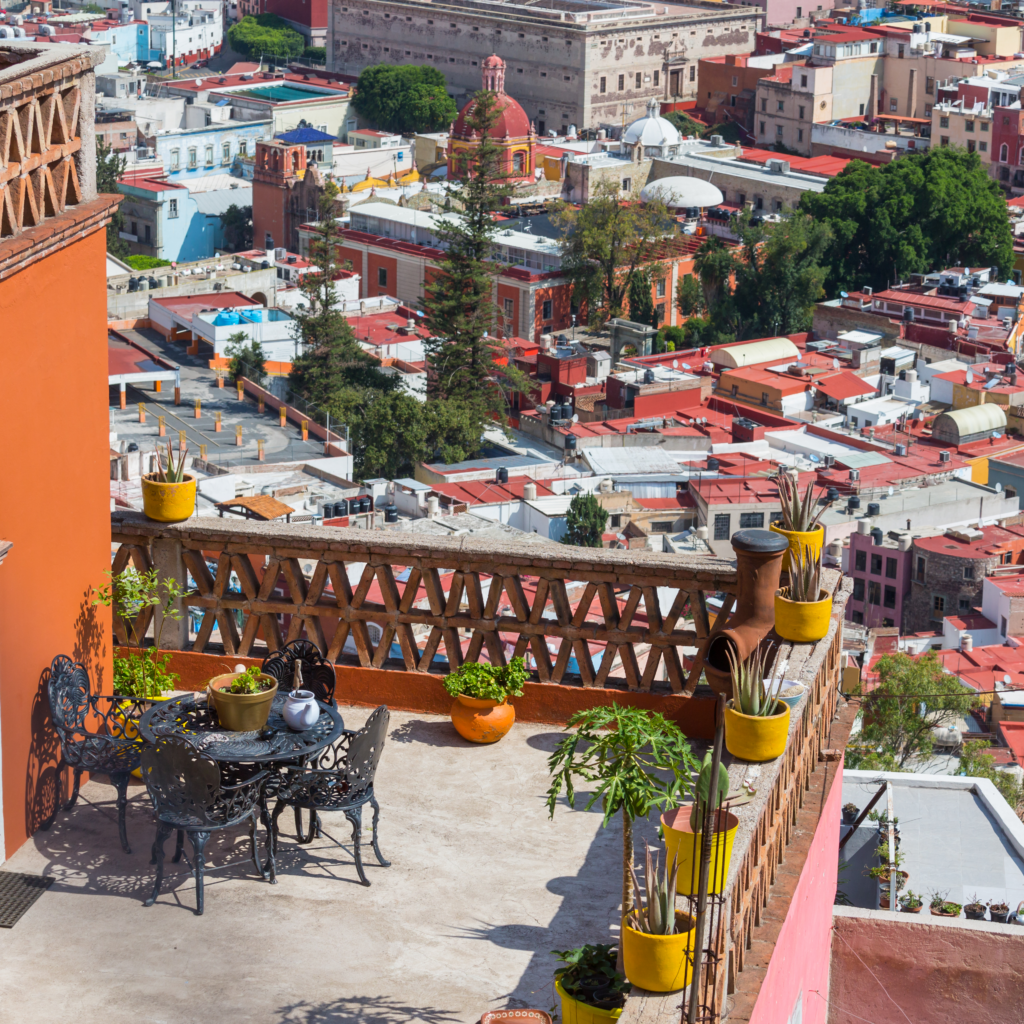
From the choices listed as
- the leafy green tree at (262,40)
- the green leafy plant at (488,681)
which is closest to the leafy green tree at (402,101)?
the leafy green tree at (262,40)

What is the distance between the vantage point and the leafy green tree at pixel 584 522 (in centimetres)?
3909

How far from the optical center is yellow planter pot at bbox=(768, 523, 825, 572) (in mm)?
6574

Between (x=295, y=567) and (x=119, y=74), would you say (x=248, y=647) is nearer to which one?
(x=295, y=567)

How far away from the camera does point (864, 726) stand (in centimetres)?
2959

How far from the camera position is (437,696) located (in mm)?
7141

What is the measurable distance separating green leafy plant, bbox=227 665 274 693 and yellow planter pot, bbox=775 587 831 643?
1.90 meters

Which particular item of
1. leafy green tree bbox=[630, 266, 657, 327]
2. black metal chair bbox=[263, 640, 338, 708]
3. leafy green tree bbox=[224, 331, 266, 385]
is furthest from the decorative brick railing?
leafy green tree bbox=[630, 266, 657, 327]

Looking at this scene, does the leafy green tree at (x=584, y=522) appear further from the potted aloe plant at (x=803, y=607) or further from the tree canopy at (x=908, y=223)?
the potted aloe plant at (x=803, y=607)

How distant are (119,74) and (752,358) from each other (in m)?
55.4

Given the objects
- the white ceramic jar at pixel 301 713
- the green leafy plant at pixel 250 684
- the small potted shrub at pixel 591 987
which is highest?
the green leafy plant at pixel 250 684

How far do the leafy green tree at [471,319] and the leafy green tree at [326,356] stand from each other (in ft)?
6.26

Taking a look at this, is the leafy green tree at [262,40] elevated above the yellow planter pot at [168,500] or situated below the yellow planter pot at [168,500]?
above

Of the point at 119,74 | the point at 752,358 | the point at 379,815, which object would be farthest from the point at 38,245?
the point at 119,74

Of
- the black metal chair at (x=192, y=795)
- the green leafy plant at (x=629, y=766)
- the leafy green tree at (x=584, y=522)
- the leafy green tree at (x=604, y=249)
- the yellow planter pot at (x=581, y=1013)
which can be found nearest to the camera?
the yellow planter pot at (x=581, y=1013)
